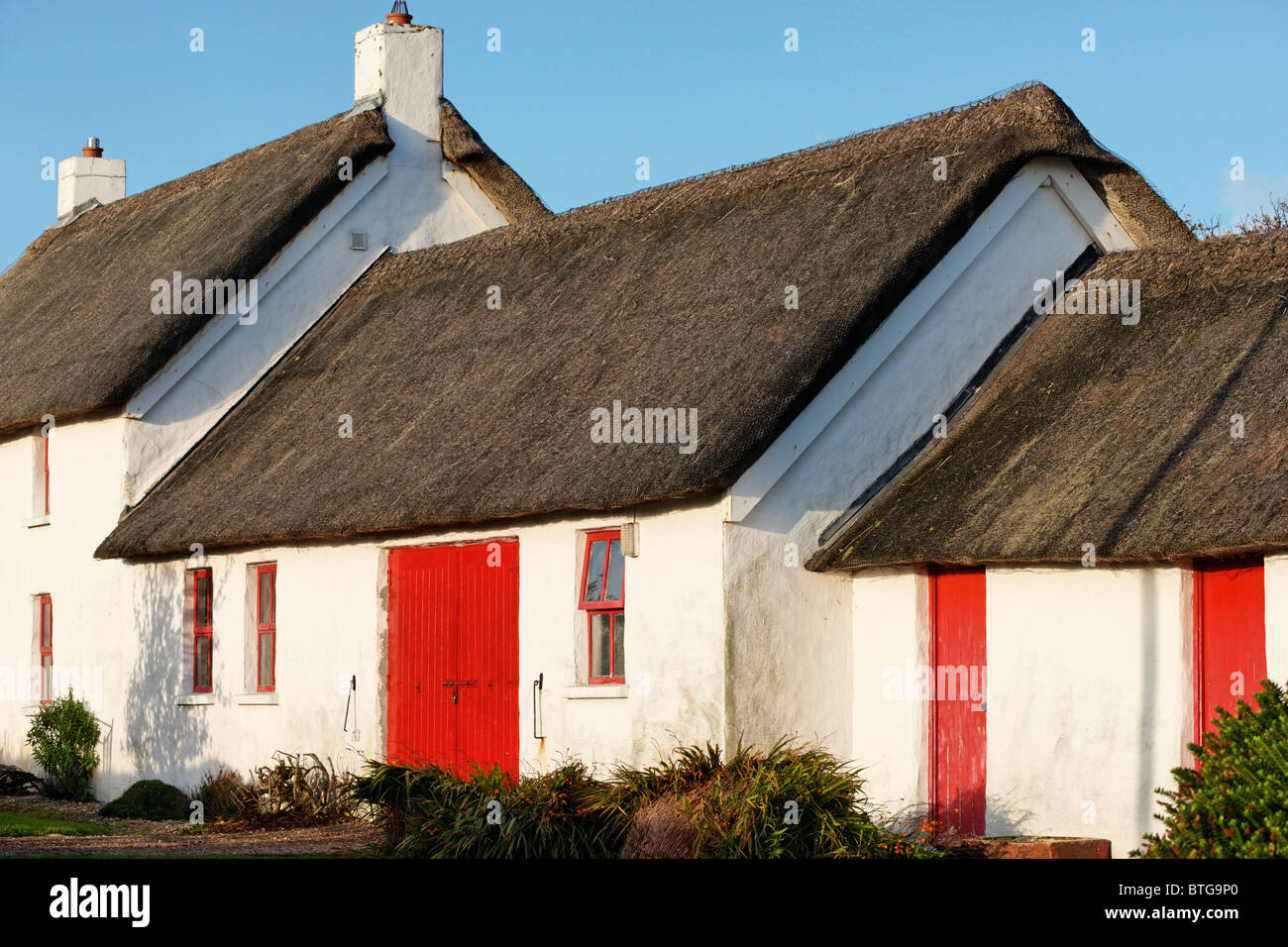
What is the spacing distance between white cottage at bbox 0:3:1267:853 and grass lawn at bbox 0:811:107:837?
174 cm

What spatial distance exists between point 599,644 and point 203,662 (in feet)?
20.3

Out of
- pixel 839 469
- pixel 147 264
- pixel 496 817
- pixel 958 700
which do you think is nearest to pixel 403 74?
pixel 147 264

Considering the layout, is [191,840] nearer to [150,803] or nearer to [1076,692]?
[150,803]

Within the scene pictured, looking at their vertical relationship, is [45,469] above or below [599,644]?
above

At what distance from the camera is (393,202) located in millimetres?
20625

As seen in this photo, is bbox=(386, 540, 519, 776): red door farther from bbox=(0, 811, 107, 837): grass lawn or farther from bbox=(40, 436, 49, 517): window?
bbox=(40, 436, 49, 517): window

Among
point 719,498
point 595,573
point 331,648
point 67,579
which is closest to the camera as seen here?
point 719,498

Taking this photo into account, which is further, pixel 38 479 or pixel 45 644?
pixel 45 644

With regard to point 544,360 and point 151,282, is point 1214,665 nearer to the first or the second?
point 544,360

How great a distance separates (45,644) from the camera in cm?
2031

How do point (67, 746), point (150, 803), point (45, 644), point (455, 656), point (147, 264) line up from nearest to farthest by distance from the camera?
point (455, 656)
point (150, 803)
point (67, 746)
point (45, 644)
point (147, 264)

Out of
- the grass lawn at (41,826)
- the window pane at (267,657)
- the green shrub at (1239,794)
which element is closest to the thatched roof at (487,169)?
the window pane at (267,657)

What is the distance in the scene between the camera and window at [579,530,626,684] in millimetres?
13648
